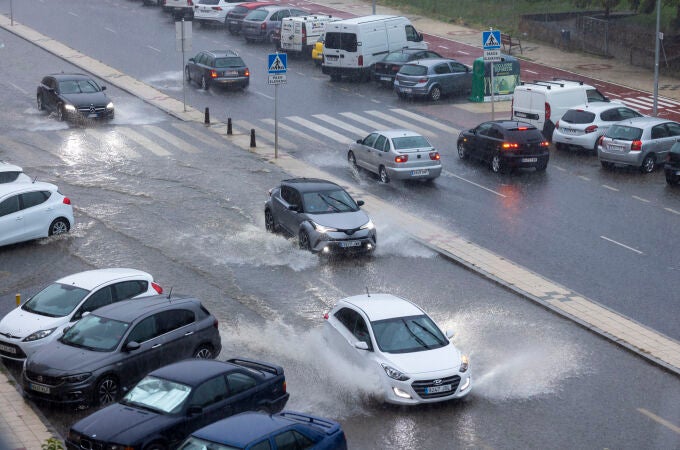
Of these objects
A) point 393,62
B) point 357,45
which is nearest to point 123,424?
point 393,62

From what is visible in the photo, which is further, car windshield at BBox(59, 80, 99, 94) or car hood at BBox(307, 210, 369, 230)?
car windshield at BBox(59, 80, 99, 94)

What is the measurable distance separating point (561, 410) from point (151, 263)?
403 inches

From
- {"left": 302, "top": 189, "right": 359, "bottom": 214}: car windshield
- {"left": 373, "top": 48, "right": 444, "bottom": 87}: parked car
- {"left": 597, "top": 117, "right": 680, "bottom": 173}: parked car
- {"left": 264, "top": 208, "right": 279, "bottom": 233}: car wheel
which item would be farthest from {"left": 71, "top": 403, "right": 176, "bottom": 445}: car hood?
{"left": 373, "top": 48, "right": 444, "bottom": 87}: parked car

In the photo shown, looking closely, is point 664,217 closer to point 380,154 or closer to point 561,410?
point 380,154

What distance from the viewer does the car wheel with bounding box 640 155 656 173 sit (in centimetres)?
3130

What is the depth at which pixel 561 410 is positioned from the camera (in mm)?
16203

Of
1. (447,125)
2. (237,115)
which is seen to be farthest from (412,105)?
(237,115)

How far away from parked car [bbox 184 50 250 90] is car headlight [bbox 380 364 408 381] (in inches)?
1047

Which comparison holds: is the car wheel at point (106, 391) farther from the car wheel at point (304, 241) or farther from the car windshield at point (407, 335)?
the car wheel at point (304, 241)

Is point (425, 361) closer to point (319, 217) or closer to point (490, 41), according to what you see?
point (319, 217)

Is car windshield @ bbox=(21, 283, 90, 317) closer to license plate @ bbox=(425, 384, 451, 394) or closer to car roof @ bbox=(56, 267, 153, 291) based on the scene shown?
car roof @ bbox=(56, 267, 153, 291)

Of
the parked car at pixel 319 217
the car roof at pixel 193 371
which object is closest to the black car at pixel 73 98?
the parked car at pixel 319 217

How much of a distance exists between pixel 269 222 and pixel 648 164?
1207cm

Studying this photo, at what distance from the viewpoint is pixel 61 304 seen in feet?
60.0
